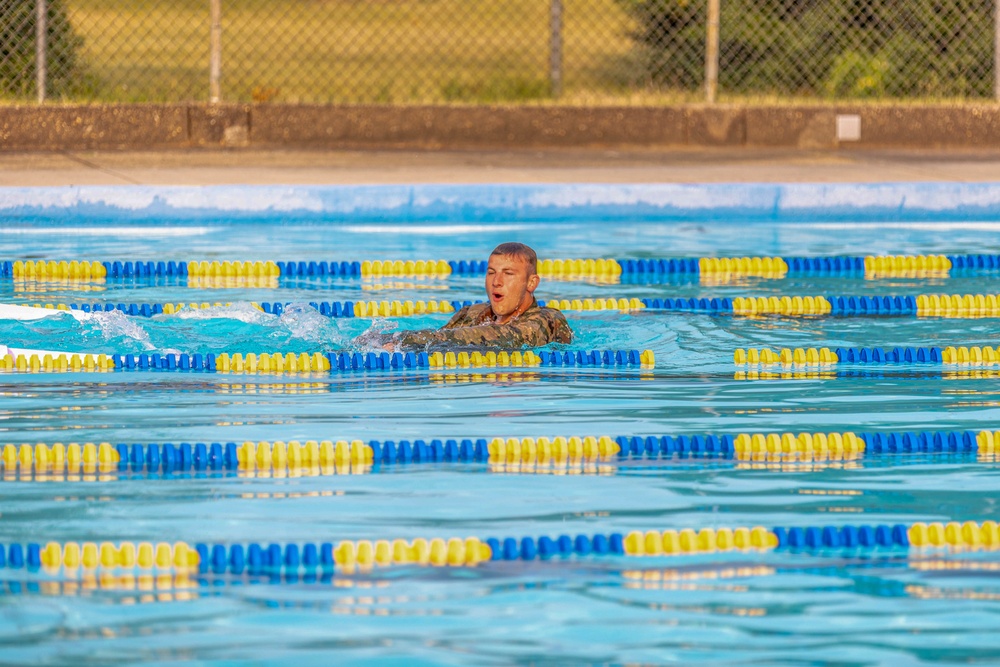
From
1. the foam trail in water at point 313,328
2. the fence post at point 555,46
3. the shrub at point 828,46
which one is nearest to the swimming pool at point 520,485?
the foam trail in water at point 313,328

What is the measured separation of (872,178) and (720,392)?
519 centimetres

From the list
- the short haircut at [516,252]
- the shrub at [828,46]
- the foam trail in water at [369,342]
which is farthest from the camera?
the shrub at [828,46]

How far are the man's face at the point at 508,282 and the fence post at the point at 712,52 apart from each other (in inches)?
252

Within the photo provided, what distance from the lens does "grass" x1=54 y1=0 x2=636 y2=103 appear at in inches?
458

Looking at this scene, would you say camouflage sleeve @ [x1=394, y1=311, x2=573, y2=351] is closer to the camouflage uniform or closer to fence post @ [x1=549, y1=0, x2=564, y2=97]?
the camouflage uniform

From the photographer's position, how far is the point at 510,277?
5.87 metres

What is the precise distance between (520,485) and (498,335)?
1772 mm

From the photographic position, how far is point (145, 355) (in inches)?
226

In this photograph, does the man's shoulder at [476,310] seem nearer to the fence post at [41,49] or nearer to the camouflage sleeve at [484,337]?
the camouflage sleeve at [484,337]

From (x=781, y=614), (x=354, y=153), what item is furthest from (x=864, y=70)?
(x=781, y=614)

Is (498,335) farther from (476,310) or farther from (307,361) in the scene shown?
(307,361)

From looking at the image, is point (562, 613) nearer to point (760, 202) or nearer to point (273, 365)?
point (273, 365)

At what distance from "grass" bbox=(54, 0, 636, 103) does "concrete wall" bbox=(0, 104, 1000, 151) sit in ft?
1.39

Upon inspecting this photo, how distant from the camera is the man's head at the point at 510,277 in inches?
230
